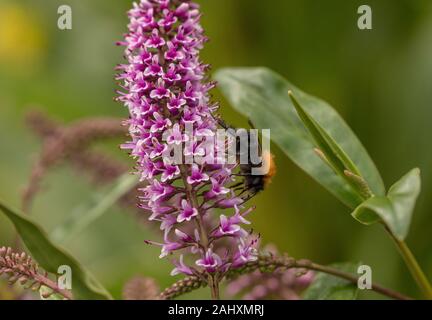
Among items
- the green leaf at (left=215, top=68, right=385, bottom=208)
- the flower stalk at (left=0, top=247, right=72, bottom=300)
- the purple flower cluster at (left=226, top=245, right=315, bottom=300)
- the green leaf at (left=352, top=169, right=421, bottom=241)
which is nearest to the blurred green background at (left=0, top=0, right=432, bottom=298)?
the purple flower cluster at (left=226, top=245, right=315, bottom=300)

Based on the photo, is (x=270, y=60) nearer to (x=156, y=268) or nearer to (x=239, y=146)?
(x=156, y=268)

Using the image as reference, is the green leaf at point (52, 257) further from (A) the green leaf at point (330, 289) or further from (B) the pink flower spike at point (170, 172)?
(A) the green leaf at point (330, 289)

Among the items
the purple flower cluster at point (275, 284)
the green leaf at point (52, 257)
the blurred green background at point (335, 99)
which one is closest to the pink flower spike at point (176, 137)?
the green leaf at point (52, 257)

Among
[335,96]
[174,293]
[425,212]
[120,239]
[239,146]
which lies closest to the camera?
[174,293]

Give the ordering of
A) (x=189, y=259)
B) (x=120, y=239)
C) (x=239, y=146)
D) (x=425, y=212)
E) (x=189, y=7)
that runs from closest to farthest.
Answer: (x=189, y=7), (x=239, y=146), (x=189, y=259), (x=425, y=212), (x=120, y=239)

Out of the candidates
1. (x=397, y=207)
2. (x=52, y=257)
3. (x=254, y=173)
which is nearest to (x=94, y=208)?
(x=254, y=173)

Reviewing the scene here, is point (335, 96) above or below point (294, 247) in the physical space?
above

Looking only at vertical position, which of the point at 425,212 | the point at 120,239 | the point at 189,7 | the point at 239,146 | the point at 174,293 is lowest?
the point at 120,239
